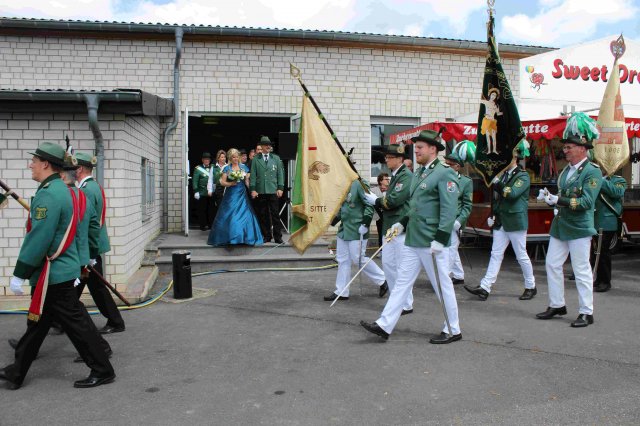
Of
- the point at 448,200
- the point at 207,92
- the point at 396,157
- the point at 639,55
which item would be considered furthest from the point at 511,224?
the point at 639,55

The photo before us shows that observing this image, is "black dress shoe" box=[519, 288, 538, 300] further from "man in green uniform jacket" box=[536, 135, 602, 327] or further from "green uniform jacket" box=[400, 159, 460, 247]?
"green uniform jacket" box=[400, 159, 460, 247]

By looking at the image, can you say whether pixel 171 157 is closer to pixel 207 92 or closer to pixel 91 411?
pixel 207 92

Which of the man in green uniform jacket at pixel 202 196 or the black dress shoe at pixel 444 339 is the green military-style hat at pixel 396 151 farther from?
the man in green uniform jacket at pixel 202 196

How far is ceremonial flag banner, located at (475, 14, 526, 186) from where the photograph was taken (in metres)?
7.43

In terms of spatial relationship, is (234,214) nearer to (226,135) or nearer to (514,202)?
(514,202)

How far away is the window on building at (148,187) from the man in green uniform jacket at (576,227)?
21.0 feet

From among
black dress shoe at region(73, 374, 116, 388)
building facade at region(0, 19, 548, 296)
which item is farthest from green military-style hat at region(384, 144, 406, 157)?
building facade at region(0, 19, 548, 296)

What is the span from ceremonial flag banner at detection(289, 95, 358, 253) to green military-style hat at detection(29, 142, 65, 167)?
3.26 meters

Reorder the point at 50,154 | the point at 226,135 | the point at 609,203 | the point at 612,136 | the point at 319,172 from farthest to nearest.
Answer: the point at 226,135, the point at 612,136, the point at 609,203, the point at 319,172, the point at 50,154

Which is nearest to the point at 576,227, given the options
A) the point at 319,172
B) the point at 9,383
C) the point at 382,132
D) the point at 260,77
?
the point at 319,172

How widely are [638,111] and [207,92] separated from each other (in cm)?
1003

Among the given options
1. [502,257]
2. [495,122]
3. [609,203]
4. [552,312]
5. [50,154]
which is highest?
[495,122]

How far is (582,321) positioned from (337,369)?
9.77 feet

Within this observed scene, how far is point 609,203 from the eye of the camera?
8.34 metres
